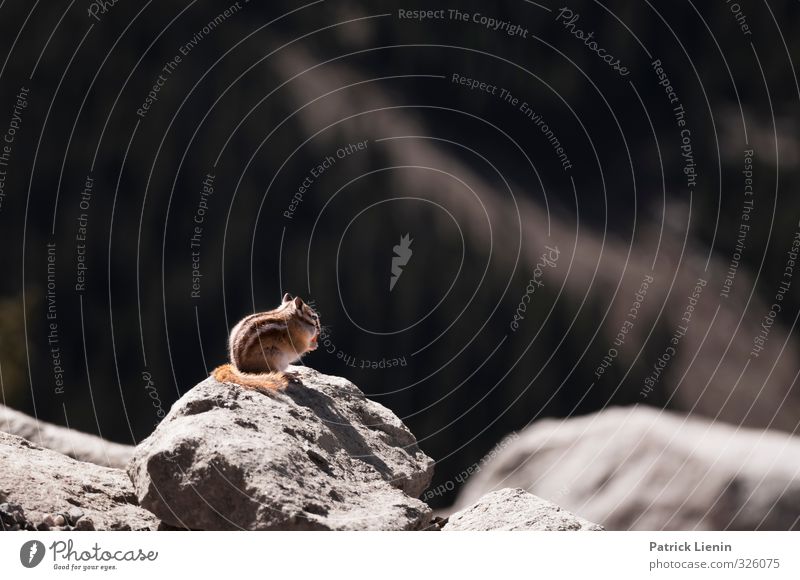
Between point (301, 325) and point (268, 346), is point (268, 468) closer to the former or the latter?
point (268, 346)

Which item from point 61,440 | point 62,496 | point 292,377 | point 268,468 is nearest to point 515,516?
point 268,468

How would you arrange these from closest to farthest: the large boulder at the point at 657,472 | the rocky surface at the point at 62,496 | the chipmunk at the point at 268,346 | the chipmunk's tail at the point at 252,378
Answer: the rocky surface at the point at 62,496, the chipmunk's tail at the point at 252,378, the chipmunk at the point at 268,346, the large boulder at the point at 657,472

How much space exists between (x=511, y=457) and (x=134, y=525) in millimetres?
7075

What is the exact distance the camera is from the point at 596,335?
53.6 ft

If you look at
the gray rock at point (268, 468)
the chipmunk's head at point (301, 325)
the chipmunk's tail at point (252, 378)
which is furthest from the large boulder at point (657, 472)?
the chipmunk's tail at point (252, 378)

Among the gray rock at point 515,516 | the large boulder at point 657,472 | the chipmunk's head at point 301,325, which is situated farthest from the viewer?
the large boulder at point 657,472

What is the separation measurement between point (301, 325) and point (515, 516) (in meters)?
2.57

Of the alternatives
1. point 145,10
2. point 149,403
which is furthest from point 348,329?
point 145,10

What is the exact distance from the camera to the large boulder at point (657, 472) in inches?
482

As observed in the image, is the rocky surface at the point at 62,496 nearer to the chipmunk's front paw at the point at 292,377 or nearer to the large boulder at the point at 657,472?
the chipmunk's front paw at the point at 292,377

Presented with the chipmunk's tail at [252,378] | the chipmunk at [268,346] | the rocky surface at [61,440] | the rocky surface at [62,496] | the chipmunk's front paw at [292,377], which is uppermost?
the chipmunk at [268,346]

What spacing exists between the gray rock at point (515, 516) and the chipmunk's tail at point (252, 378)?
6.17 feet
